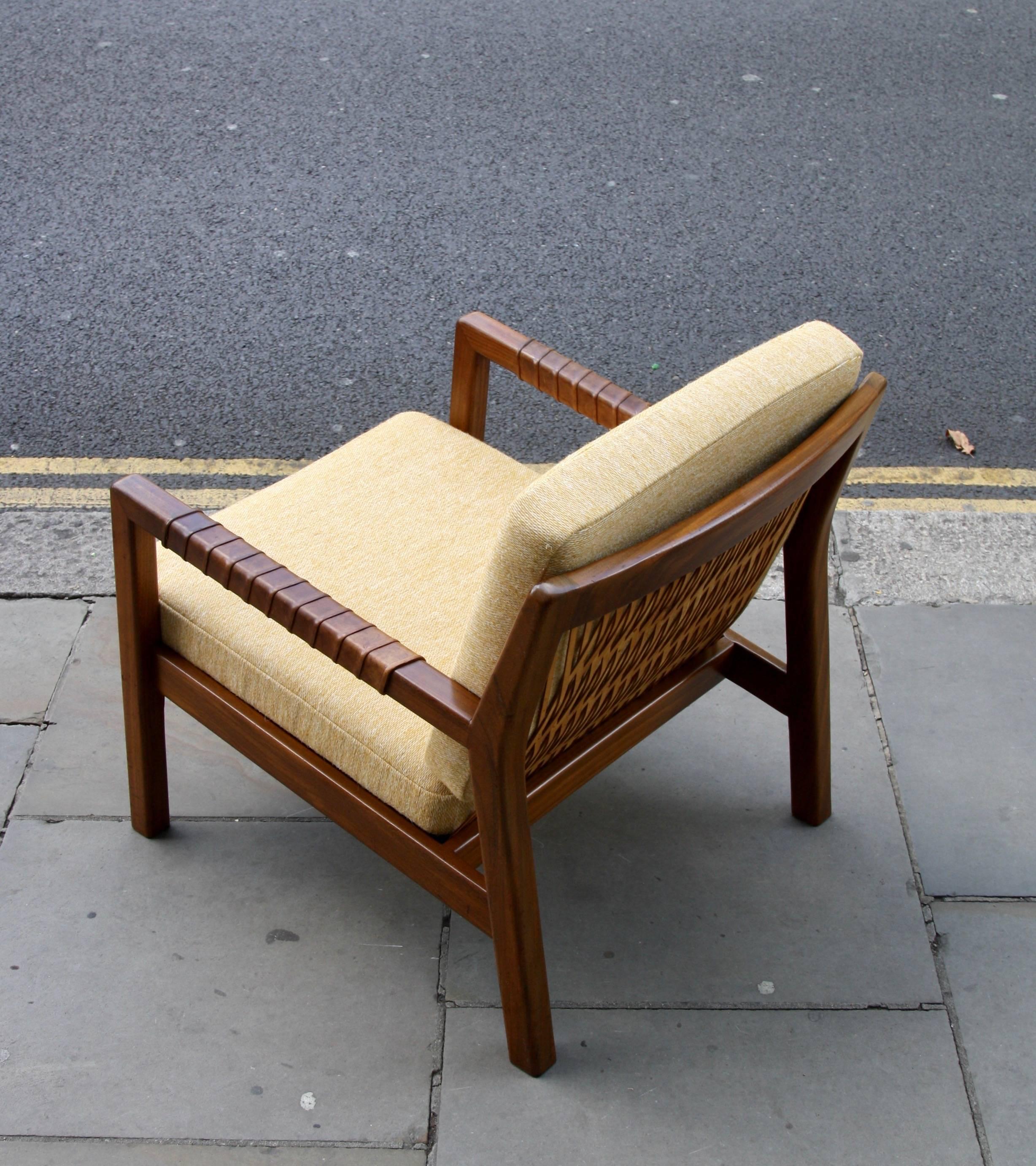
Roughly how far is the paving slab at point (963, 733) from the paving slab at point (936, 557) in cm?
6

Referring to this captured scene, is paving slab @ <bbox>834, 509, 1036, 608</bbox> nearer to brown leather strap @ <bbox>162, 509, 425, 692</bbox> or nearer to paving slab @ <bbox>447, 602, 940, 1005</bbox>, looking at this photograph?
paving slab @ <bbox>447, 602, 940, 1005</bbox>

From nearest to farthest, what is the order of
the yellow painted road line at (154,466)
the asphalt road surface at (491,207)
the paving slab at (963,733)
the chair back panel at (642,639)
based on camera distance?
the chair back panel at (642,639)
the paving slab at (963,733)
the yellow painted road line at (154,466)
the asphalt road surface at (491,207)

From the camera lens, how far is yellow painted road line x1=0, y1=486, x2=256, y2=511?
3.42 m

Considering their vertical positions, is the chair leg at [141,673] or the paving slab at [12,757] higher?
the chair leg at [141,673]

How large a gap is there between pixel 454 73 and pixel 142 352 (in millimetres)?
2431

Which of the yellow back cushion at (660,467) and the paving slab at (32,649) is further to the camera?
the paving slab at (32,649)

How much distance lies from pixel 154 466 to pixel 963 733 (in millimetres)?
2333

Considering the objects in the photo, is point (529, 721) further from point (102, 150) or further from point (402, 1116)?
point (102, 150)

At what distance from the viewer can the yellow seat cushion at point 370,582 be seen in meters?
2.00

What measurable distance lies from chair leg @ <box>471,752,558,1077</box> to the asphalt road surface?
1960mm

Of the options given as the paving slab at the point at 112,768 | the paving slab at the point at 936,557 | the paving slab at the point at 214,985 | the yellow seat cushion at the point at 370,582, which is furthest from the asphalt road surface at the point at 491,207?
the paving slab at the point at 214,985

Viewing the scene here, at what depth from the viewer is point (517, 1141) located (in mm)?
2023

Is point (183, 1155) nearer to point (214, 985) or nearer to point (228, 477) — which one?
point (214, 985)

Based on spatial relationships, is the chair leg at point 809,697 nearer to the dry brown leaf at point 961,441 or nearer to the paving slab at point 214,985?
the paving slab at point 214,985
